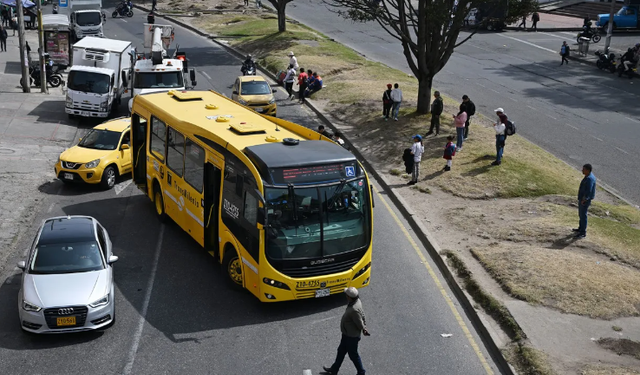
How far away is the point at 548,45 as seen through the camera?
180 ft

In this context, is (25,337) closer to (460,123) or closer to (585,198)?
(585,198)

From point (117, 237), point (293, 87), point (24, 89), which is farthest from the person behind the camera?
point (293, 87)

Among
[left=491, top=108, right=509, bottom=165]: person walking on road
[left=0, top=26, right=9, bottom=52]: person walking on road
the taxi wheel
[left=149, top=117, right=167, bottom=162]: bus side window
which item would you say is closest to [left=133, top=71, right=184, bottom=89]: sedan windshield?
the taxi wheel

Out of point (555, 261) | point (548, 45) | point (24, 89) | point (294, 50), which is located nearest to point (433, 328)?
point (555, 261)

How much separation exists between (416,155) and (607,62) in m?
29.1

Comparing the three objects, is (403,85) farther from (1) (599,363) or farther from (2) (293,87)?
(1) (599,363)

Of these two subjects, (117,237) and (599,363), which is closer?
(599,363)

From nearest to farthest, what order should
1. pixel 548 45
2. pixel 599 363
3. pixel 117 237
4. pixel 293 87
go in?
1. pixel 599 363
2. pixel 117 237
3. pixel 293 87
4. pixel 548 45

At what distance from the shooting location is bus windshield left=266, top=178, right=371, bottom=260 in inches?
530

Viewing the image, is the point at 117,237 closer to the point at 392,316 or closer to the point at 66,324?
the point at 66,324

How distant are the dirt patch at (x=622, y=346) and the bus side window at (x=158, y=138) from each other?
11256mm

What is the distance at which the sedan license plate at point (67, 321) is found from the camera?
41.2 feet

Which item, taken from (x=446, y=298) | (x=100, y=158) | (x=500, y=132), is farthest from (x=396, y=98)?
(x=446, y=298)

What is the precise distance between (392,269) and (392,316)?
2.38m
